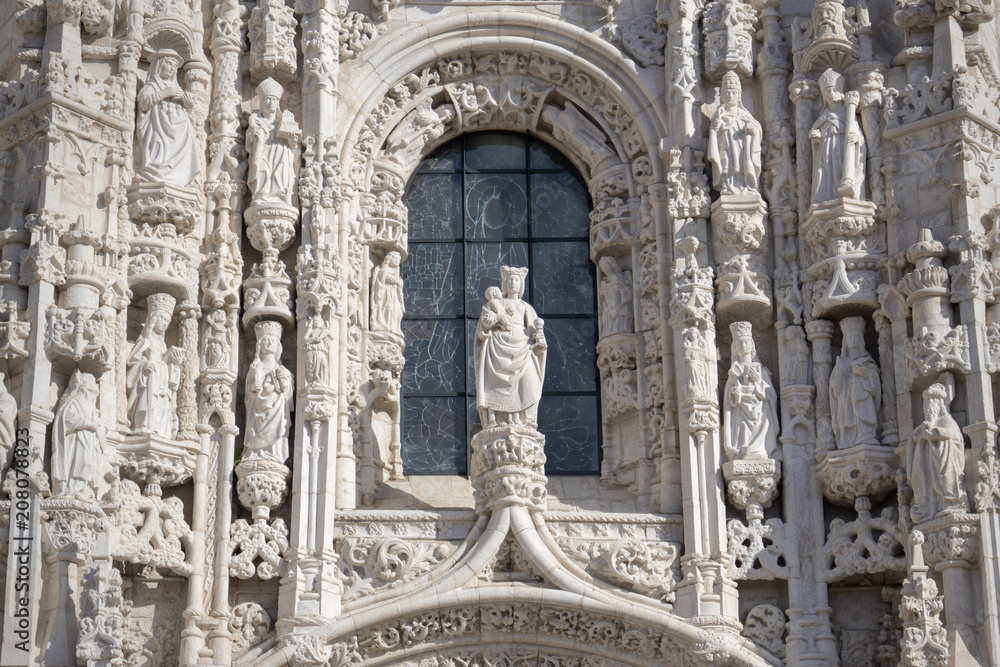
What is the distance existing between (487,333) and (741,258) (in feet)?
7.49

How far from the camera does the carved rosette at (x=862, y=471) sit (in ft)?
62.8

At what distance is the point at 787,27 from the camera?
21.0 metres

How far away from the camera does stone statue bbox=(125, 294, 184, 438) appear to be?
1923 centimetres

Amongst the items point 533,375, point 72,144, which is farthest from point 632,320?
point 72,144

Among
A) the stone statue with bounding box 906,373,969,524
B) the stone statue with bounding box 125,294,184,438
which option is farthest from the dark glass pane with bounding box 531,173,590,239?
the stone statue with bounding box 906,373,969,524

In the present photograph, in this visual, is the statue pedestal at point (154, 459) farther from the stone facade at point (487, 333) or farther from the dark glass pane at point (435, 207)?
the dark glass pane at point (435, 207)

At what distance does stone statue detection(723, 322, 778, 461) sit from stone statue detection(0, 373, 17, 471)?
5727 mm

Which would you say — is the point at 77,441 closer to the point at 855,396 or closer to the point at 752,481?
the point at 752,481

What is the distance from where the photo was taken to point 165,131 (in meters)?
20.1

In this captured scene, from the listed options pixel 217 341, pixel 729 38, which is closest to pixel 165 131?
pixel 217 341

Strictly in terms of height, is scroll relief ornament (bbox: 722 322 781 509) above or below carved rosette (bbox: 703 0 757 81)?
below

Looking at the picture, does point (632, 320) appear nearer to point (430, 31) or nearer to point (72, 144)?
point (430, 31)

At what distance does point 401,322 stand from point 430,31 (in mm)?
2630

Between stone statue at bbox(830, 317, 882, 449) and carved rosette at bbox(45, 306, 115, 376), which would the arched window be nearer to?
stone statue at bbox(830, 317, 882, 449)
